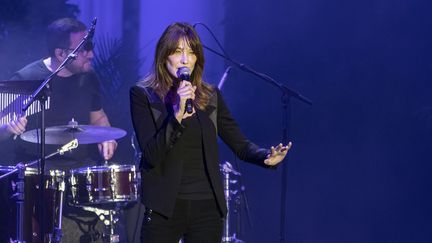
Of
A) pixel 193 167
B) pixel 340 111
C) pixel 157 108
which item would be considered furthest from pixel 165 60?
pixel 340 111

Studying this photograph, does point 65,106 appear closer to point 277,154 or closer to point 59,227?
point 59,227

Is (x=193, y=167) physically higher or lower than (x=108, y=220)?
higher

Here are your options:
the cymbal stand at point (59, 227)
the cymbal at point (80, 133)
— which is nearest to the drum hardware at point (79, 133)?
the cymbal at point (80, 133)

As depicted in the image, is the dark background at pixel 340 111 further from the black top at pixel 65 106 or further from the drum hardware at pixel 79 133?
the drum hardware at pixel 79 133

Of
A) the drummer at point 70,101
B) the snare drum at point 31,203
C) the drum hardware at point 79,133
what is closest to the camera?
the drum hardware at point 79,133

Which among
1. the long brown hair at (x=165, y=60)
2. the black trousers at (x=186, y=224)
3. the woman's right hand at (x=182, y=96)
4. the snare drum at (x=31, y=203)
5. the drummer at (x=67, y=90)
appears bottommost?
the black trousers at (x=186, y=224)

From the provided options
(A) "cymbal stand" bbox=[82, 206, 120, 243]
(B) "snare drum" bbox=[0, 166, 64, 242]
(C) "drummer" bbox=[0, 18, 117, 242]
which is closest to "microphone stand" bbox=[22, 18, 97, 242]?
(B) "snare drum" bbox=[0, 166, 64, 242]

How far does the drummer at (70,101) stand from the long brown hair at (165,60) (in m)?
2.64

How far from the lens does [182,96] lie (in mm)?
2328

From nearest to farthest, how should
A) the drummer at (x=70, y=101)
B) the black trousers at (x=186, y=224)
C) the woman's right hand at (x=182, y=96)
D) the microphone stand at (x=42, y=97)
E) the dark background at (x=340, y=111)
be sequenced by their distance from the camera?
the woman's right hand at (x=182, y=96), the black trousers at (x=186, y=224), the microphone stand at (x=42, y=97), the drummer at (x=70, y=101), the dark background at (x=340, y=111)

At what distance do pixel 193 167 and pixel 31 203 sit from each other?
8.67ft

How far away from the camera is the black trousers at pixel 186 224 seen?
2.50 meters

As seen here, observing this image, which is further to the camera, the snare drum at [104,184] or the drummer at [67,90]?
the drummer at [67,90]

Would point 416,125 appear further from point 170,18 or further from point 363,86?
point 170,18
